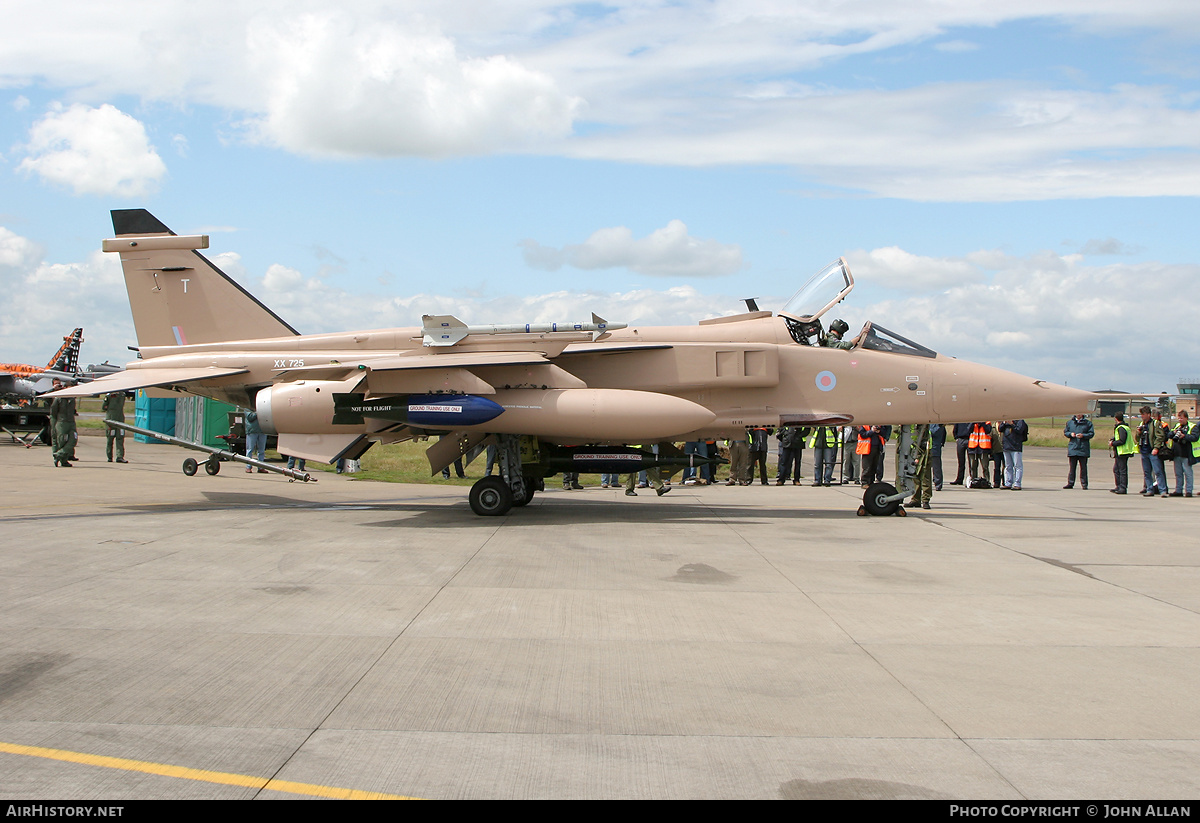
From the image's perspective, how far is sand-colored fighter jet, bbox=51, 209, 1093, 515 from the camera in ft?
39.4

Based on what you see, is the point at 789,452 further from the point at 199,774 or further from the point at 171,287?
the point at 199,774

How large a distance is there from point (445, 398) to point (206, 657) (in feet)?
23.2

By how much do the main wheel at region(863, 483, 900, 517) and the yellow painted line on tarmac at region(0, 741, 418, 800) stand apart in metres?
10.7

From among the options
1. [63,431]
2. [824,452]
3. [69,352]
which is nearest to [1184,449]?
[824,452]

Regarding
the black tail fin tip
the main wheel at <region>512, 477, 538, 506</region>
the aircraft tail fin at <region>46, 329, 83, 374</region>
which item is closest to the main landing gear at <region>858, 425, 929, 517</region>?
the main wheel at <region>512, 477, 538, 506</region>

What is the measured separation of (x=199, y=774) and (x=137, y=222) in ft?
45.4

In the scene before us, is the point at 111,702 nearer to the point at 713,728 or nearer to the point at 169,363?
the point at 713,728

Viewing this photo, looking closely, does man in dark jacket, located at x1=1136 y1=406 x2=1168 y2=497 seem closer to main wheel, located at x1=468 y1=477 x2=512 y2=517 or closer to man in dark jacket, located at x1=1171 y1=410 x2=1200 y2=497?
man in dark jacket, located at x1=1171 y1=410 x2=1200 y2=497

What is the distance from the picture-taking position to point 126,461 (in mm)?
23219

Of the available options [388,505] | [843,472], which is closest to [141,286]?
[388,505]

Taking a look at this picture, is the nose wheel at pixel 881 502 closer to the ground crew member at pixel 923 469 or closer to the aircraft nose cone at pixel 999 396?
the ground crew member at pixel 923 469

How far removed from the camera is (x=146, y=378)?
13.2 meters

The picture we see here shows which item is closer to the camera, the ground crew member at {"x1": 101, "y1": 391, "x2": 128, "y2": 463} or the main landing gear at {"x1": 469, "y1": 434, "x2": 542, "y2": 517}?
the main landing gear at {"x1": 469, "y1": 434, "x2": 542, "y2": 517}

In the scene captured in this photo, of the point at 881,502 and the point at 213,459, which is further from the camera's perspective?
the point at 213,459
